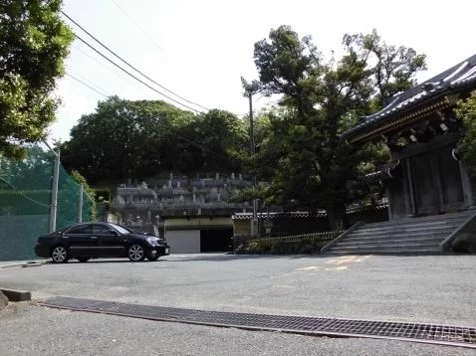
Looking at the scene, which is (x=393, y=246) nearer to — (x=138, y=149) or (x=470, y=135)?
(x=470, y=135)

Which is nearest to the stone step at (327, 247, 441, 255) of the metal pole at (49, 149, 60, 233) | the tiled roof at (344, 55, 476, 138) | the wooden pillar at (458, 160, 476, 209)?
the wooden pillar at (458, 160, 476, 209)

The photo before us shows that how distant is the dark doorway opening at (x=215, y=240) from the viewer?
36.8 m

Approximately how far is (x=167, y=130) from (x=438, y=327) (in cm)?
5905

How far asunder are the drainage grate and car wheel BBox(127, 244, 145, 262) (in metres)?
9.18

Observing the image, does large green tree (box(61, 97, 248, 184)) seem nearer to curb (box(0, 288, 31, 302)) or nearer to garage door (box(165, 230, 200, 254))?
garage door (box(165, 230, 200, 254))

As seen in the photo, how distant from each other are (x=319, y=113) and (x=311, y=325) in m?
19.5

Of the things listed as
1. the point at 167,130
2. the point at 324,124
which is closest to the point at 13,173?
the point at 324,124

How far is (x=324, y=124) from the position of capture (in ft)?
75.6

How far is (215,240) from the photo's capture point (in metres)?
38.0

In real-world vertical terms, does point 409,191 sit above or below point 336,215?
above

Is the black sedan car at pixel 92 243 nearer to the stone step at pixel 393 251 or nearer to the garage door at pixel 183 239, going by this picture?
the stone step at pixel 393 251

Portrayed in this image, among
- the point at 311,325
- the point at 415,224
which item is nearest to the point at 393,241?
the point at 415,224

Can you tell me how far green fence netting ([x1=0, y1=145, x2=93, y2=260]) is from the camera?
17047 millimetres

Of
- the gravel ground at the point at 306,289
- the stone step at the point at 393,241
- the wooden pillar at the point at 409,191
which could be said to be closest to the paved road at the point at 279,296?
the gravel ground at the point at 306,289
